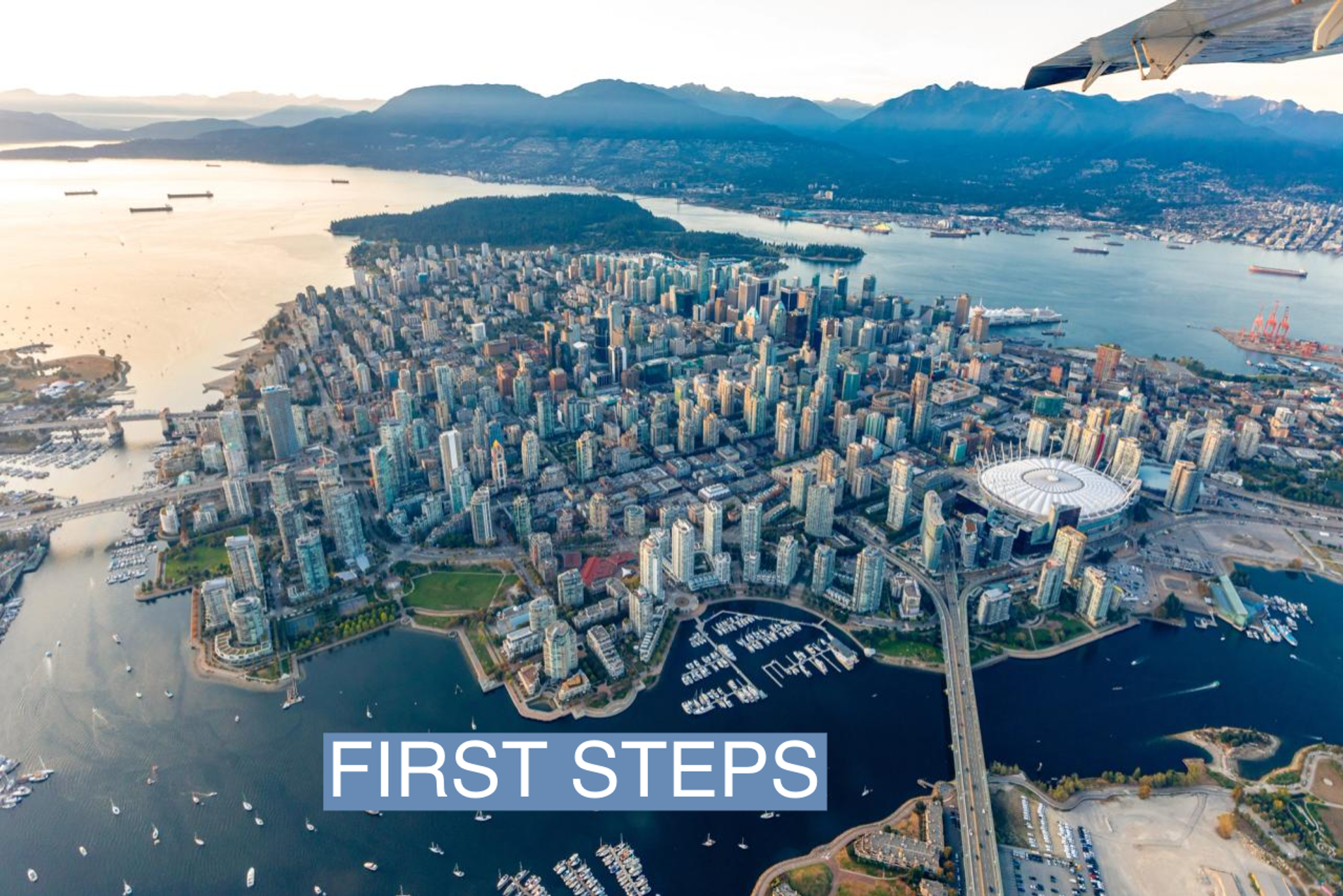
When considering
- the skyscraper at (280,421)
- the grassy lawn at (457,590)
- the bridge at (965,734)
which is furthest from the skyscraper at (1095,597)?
the skyscraper at (280,421)

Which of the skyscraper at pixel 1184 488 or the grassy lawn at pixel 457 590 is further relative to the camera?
the skyscraper at pixel 1184 488

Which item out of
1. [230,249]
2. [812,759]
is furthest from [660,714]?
[230,249]

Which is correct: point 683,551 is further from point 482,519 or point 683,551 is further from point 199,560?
point 199,560

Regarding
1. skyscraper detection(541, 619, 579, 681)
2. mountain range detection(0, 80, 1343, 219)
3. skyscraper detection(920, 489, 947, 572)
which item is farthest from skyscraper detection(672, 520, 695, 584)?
mountain range detection(0, 80, 1343, 219)

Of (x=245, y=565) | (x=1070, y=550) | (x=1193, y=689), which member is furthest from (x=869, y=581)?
(x=245, y=565)

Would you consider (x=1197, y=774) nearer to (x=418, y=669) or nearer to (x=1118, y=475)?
(x=1118, y=475)

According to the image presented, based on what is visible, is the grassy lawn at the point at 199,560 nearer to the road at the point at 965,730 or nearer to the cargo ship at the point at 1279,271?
the road at the point at 965,730
